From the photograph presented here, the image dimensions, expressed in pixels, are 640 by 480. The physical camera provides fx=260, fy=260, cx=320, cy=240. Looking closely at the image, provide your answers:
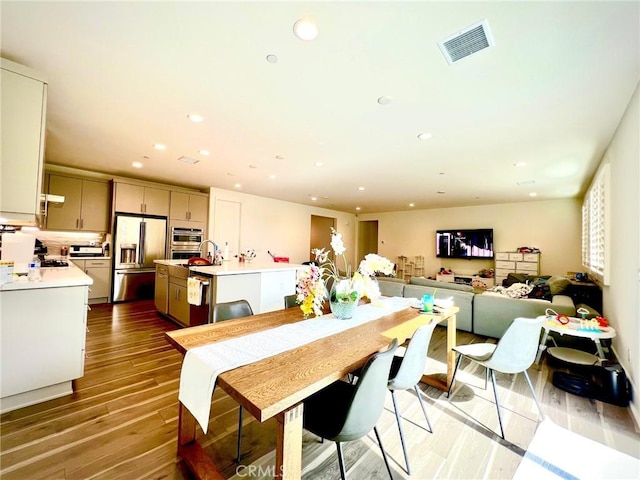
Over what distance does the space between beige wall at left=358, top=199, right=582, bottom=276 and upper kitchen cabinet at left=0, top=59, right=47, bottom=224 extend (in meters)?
8.80

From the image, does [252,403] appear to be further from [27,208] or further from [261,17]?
[27,208]

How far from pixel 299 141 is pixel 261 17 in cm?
178

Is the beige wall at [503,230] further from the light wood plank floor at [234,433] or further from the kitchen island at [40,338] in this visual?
the kitchen island at [40,338]

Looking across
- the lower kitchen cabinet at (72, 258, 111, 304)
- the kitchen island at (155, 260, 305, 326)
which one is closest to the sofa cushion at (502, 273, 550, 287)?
the kitchen island at (155, 260, 305, 326)

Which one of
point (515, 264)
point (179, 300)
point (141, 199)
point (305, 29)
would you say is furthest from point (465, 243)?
point (141, 199)

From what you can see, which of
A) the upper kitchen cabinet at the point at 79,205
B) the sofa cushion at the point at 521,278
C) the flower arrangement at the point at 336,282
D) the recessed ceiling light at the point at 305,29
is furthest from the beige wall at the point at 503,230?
the upper kitchen cabinet at the point at 79,205

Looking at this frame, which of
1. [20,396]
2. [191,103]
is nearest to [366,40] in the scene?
[191,103]

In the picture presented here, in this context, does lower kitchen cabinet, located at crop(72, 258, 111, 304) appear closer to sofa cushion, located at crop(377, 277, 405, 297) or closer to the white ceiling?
the white ceiling

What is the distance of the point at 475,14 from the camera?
1.41 m

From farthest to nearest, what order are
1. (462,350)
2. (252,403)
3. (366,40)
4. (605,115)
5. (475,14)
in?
(605,115), (462,350), (366,40), (475,14), (252,403)

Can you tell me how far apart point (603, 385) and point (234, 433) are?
10.7ft

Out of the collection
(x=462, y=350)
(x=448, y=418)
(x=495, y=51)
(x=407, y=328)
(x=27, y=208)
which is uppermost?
(x=495, y=51)

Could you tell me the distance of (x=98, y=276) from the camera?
5078 millimetres

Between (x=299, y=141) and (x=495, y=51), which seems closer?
(x=495, y=51)
